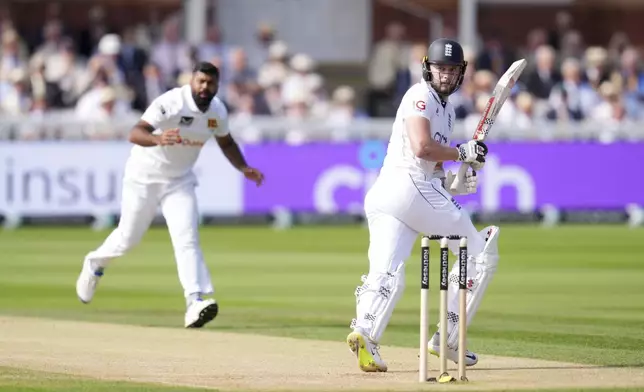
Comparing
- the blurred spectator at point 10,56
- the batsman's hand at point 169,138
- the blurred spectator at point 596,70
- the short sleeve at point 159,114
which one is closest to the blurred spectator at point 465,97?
the blurred spectator at point 596,70

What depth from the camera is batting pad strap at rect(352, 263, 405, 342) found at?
32.1ft

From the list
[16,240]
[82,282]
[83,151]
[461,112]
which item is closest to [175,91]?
[82,282]

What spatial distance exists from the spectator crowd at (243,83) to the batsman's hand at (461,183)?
45.2 feet

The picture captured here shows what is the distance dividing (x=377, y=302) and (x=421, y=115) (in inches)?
45.0

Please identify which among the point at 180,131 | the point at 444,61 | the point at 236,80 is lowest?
the point at 236,80

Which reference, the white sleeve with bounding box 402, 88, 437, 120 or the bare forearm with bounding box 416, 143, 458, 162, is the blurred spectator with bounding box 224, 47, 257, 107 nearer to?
the white sleeve with bounding box 402, 88, 437, 120

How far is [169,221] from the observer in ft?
42.6

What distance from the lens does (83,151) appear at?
925 inches

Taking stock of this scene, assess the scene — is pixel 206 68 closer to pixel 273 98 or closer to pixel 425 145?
pixel 425 145

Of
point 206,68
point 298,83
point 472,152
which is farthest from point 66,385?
point 298,83

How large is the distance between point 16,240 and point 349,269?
5.59m

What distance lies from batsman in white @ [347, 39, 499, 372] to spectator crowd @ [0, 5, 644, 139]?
14.1 meters

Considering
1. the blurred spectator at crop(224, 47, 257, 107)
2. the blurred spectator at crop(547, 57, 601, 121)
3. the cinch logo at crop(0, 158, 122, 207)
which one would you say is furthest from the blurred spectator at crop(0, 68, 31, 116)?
the blurred spectator at crop(547, 57, 601, 121)

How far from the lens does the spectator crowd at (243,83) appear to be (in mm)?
24578
